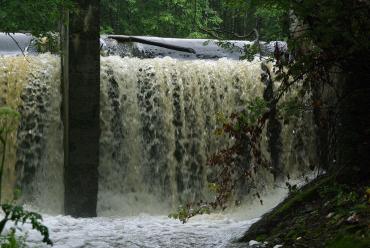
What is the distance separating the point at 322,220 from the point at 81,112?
222 inches

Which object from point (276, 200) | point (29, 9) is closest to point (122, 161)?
point (276, 200)

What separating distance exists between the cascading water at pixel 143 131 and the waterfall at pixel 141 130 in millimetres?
18

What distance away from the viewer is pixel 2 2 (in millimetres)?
6055

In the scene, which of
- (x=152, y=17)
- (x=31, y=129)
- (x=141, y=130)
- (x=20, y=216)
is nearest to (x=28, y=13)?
(x=20, y=216)

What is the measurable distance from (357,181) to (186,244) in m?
2.39

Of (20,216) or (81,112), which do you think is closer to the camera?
(20,216)

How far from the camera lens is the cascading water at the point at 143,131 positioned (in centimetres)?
1100

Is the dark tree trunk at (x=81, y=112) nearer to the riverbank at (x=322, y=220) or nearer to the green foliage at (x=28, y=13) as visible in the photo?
the green foliage at (x=28, y=13)

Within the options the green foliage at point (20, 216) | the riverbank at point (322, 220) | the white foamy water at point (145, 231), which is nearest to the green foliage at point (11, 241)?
the green foliage at point (20, 216)

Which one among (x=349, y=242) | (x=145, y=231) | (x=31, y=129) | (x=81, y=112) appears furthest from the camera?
(x=31, y=129)

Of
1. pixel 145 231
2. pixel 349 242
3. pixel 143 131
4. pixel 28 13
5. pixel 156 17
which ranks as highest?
pixel 156 17

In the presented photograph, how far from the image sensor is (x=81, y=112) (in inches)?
400

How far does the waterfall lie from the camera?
11000mm

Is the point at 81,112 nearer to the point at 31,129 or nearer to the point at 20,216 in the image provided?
the point at 31,129
